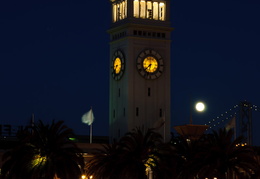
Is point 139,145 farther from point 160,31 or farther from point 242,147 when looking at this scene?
point 160,31

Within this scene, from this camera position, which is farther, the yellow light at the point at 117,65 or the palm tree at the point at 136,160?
the yellow light at the point at 117,65

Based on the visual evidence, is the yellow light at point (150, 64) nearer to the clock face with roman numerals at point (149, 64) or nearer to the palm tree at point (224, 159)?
the clock face with roman numerals at point (149, 64)

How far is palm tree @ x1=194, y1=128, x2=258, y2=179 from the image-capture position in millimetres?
103438

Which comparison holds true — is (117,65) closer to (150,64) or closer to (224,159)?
(150,64)

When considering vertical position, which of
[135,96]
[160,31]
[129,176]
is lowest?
[129,176]

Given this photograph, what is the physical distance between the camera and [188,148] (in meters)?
108

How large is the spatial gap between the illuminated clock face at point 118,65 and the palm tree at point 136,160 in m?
23.6

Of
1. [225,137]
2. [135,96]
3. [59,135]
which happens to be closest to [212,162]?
[225,137]

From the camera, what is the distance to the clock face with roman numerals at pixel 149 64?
128m

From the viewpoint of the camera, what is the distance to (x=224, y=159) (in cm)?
10412

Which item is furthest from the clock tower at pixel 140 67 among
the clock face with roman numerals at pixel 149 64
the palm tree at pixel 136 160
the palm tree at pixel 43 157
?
the palm tree at pixel 43 157

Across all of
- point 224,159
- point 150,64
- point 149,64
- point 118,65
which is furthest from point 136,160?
point 118,65

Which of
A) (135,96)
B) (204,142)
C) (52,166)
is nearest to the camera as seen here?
(52,166)

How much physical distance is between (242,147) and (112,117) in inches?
1167
